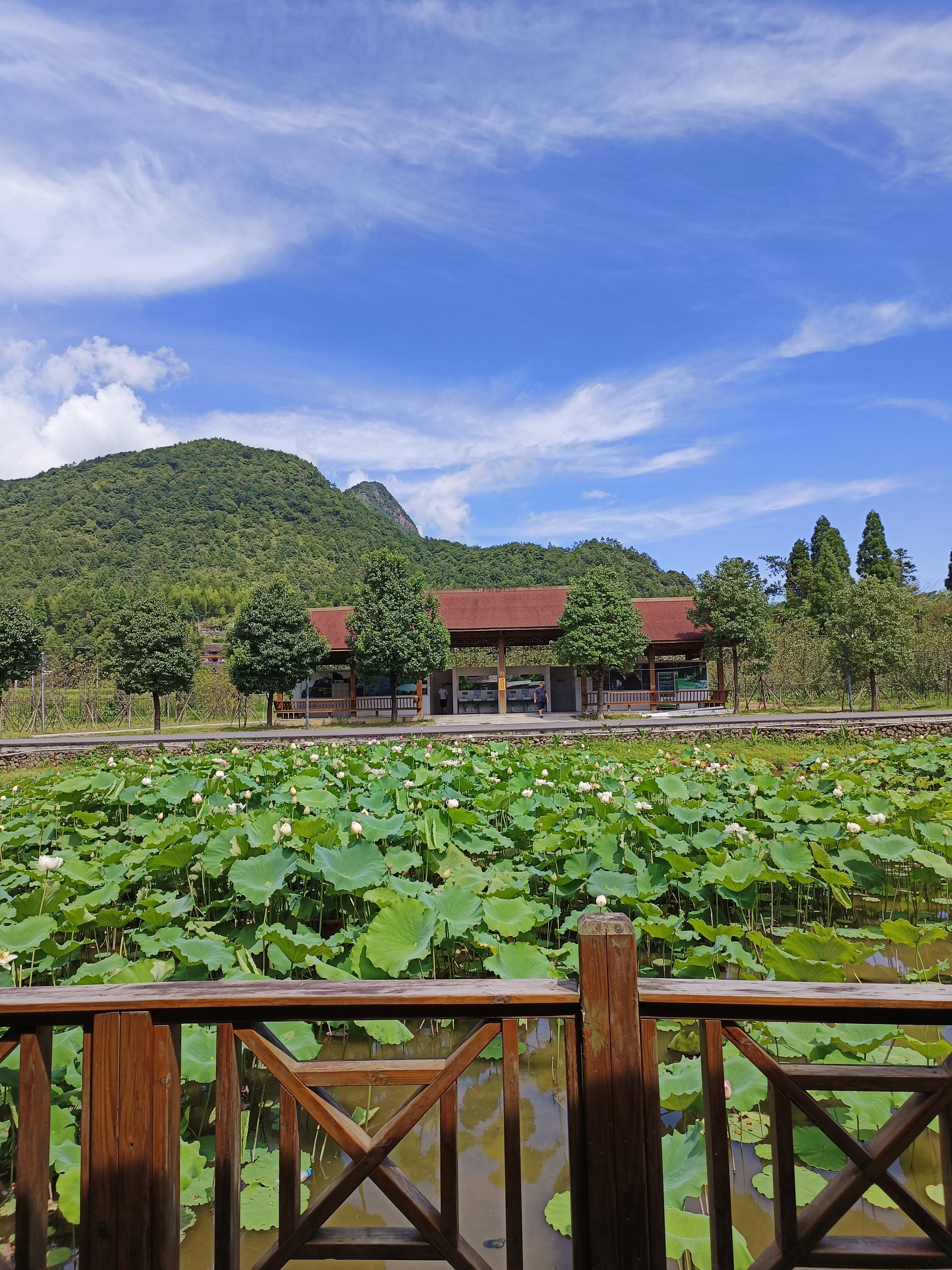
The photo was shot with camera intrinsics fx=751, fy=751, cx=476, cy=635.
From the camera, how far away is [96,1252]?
1337mm

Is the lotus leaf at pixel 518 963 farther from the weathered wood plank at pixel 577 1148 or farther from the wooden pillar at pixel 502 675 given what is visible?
the wooden pillar at pixel 502 675

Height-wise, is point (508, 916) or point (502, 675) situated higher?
point (502, 675)

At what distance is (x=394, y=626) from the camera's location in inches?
877

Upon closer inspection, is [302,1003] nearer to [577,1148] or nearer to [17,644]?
[577,1148]

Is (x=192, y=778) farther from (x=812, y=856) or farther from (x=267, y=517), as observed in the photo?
(x=267, y=517)

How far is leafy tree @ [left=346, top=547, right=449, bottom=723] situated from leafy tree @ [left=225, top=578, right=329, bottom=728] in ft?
5.03

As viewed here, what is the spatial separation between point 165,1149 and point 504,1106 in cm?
62

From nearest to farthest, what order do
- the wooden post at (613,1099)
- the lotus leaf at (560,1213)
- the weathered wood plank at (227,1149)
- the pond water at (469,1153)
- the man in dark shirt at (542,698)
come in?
1. the wooden post at (613,1099)
2. the weathered wood plank at (227,1149)
3. the lotus leaf at (560,1213)
4. the pond water at (469,1153)
5. the man in dark shirt at (542,698)

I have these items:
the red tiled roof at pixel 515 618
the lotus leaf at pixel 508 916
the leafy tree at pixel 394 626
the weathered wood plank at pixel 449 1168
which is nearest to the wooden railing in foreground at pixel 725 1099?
the weathered wood plank at pixel 449 1168

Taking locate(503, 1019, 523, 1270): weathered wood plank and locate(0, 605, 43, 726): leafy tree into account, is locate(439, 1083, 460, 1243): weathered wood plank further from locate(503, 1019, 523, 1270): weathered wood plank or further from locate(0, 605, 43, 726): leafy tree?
locate(0, 605, 43, 726): leafy tree

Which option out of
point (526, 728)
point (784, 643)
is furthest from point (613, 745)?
point (784, 643)

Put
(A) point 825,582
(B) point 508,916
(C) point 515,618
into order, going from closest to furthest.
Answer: (B) point 508,916 < (C) point 515,618 < (A) point 825,582

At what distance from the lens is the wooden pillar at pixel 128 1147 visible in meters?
1.34

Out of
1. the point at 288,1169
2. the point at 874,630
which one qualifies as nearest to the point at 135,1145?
the point at 288,1169
